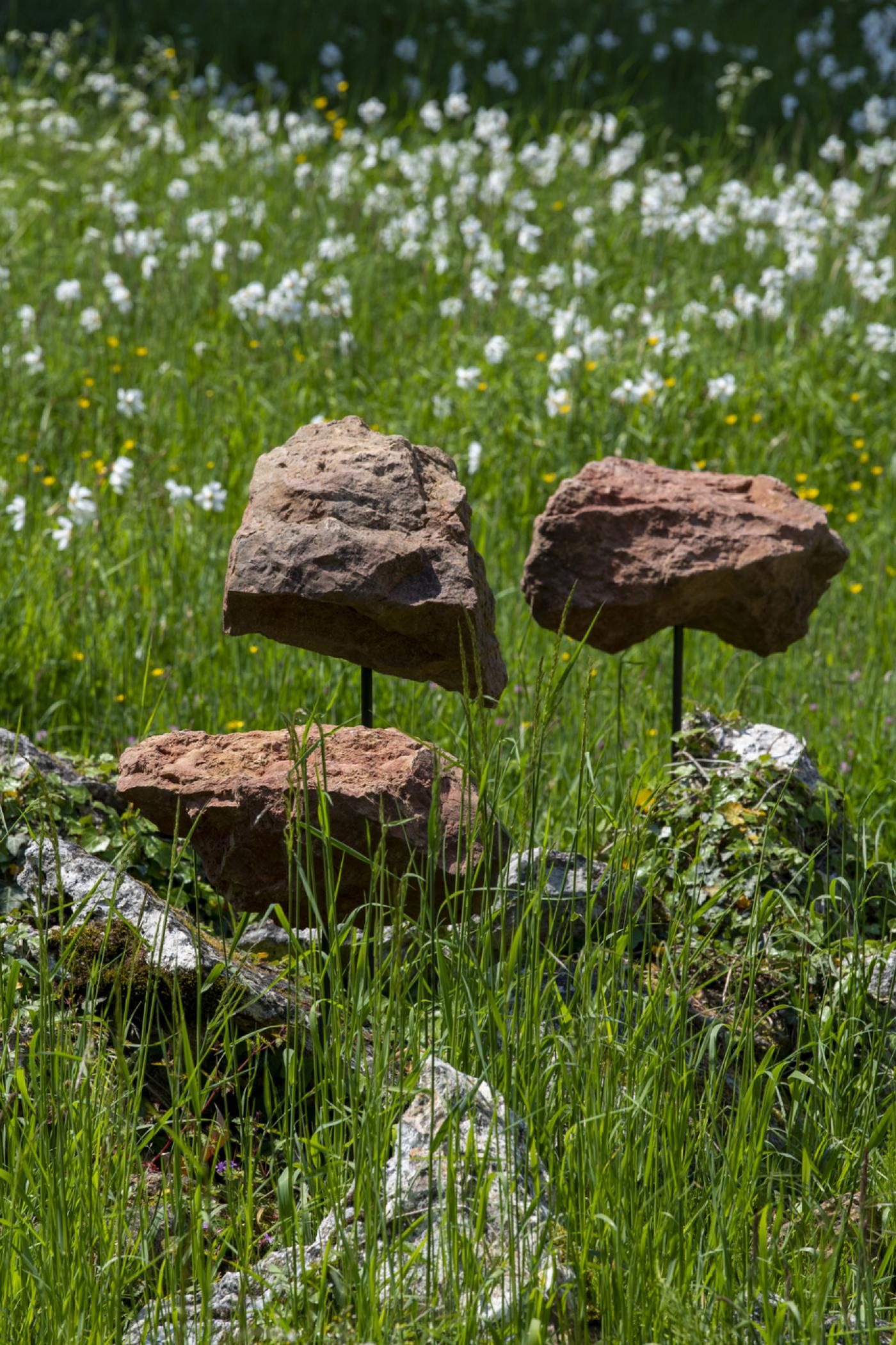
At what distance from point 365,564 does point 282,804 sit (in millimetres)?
496

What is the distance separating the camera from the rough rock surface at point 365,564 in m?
2.79

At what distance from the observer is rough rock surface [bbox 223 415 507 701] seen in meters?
2.79

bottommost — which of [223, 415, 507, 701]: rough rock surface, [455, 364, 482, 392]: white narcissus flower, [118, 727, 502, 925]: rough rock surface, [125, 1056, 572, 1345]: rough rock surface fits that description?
[125, 1056, 572, 1345]: rough rock surface

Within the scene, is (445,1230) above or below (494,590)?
below

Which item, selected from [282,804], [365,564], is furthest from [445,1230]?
[365,564]

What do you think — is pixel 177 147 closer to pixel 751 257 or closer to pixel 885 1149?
pixel 751 257

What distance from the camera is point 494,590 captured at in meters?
5.39

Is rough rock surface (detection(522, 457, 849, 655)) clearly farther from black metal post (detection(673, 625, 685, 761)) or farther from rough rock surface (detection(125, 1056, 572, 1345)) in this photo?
rough rock surface (detection(125, 1056, 572, 1345))

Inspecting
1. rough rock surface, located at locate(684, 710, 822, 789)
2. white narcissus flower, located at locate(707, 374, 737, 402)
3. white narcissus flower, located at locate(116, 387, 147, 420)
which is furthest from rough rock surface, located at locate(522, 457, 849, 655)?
white narcissus flower, located at locate(707, 374, 737, 402)

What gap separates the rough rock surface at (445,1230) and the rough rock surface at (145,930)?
0.44 m

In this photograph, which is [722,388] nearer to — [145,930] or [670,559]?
[670,559]

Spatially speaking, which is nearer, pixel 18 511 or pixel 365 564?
pixel 365 564

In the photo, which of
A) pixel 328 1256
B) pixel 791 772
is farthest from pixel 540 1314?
pixel 791 772

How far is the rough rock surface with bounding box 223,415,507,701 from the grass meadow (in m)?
0.19
